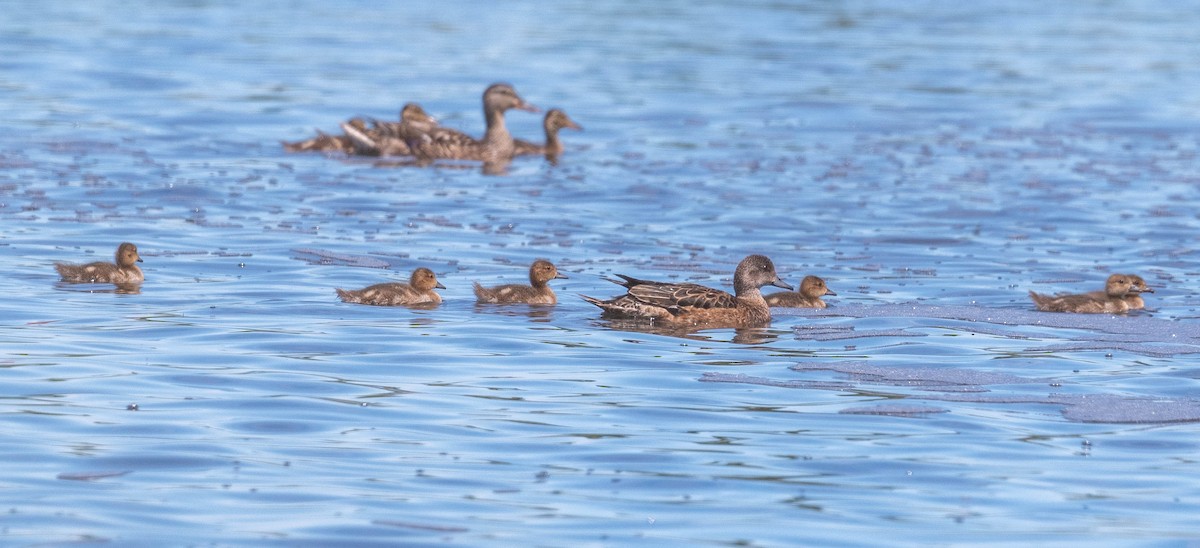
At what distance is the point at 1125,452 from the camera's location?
970 cm

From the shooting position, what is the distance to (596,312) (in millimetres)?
14211

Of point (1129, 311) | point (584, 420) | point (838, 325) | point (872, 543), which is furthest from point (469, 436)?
point (1129, 311)

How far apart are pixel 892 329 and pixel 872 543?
565cm

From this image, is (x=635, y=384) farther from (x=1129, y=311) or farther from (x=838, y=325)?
(x=1129, y=311)

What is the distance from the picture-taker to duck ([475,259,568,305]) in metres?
14.1

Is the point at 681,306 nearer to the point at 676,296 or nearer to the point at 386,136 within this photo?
the point at 676,296

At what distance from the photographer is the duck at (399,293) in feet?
45.7

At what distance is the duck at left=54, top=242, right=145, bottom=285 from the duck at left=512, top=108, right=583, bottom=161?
10.5 meters

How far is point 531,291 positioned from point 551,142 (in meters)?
10.8

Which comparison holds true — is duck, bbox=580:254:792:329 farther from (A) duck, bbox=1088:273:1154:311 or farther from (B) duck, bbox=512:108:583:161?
(B) duck, bbox=512:108:583:161

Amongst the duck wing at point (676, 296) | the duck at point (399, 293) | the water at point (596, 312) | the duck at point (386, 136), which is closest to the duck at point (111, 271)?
the water at point (596, 312)

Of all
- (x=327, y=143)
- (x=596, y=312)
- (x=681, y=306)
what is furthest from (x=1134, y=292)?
(x=327, y=143)

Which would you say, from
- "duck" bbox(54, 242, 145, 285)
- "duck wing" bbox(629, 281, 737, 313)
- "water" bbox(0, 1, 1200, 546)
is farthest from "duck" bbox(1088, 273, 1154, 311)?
"duck" bbox(54, 242, 145, 285)

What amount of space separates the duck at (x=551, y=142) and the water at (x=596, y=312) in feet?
1.71
